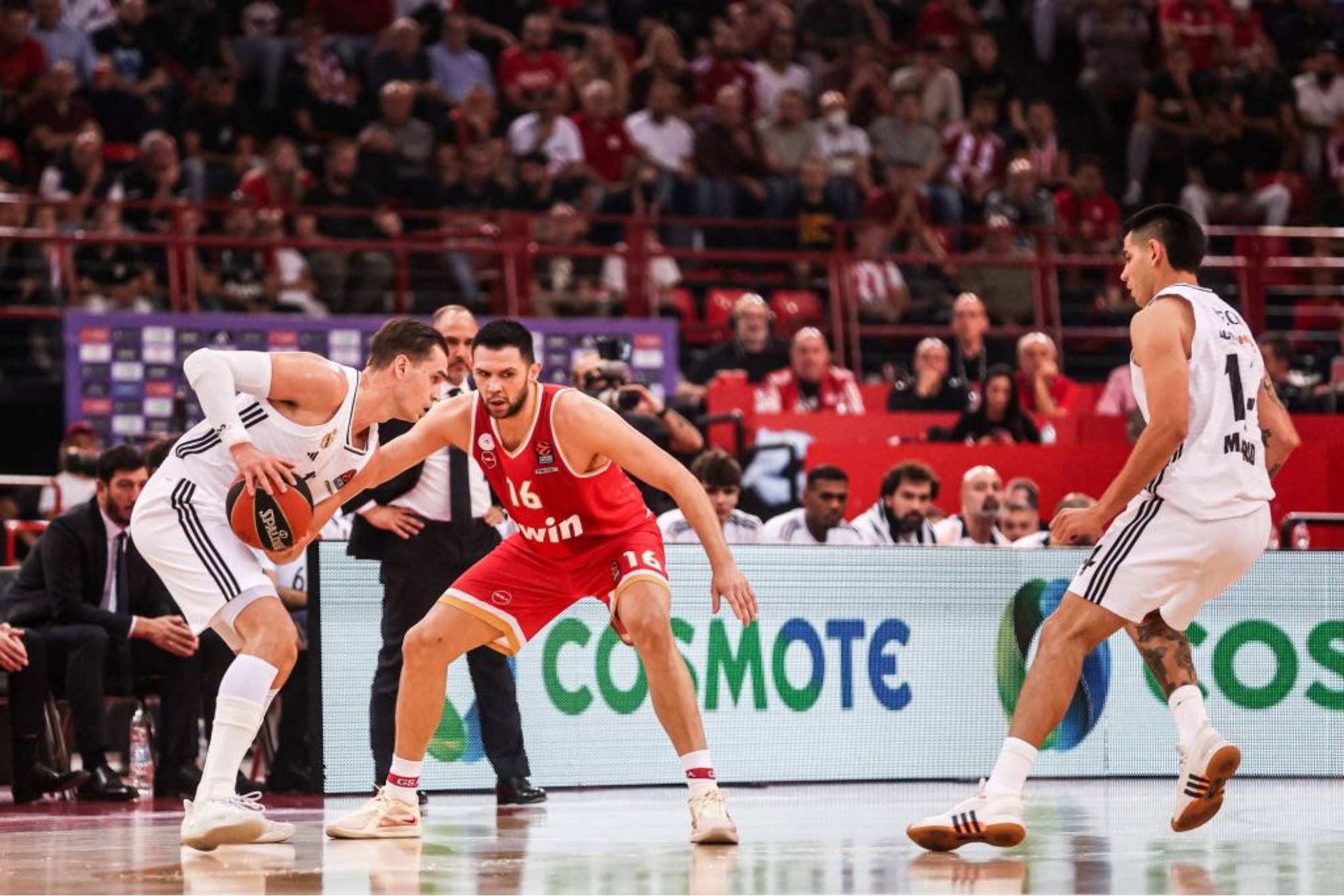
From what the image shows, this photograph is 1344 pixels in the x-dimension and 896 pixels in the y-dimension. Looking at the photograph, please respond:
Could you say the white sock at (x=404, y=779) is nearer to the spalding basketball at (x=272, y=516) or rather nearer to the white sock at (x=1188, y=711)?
the spalding basketball at (x=272, y=516)

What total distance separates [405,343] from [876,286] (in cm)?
1089

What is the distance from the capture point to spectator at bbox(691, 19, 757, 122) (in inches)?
829

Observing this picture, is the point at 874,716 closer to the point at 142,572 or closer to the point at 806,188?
the point at 142,572

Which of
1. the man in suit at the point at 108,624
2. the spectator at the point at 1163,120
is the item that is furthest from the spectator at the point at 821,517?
the spectator at the point at 1163,120

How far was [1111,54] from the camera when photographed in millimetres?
23109

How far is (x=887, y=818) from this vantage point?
9.06 metres

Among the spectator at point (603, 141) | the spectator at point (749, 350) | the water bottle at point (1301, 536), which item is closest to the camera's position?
the water bottle at point (1301, 536)

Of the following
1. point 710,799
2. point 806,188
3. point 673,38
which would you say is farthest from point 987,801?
point 673,38

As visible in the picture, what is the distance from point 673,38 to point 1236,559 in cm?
1408

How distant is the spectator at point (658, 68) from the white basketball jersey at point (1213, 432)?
13294 millimetres

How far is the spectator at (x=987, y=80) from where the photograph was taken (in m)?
22.0

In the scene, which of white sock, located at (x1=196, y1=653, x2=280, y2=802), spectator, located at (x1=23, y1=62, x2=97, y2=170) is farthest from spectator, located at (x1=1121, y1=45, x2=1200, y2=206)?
white sock, located at (x1=196, y1=653, x2=280, y2=802)

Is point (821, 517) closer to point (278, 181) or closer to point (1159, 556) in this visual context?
point (1159, 556)

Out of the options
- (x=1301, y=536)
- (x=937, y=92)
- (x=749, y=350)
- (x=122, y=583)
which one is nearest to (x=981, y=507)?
(x=1301, y=536)
